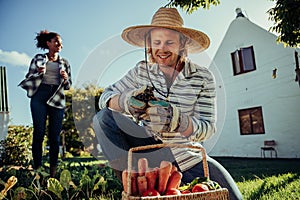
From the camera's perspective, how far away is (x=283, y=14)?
2916 mm

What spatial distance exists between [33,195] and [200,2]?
2.16 meters

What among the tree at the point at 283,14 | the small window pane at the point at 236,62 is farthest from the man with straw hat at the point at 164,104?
the small window pane at the point at 236,62

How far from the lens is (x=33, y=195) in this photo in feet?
5.57

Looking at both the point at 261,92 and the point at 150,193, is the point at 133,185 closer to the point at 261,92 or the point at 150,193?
the point at 150,193

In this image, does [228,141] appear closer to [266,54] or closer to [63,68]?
[266,54]

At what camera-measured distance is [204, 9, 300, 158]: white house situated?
17.7ft

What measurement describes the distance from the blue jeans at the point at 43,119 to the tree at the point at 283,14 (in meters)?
1.44

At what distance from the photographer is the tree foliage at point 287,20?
2857 mm

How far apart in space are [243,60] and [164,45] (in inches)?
211

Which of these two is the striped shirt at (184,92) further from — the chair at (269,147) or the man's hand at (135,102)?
the chair at (269,147)

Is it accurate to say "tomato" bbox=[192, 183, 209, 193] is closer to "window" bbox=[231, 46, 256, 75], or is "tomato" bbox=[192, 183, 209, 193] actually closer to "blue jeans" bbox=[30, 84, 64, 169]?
"blue jeans" bbox=[30, 84, 64, 169]

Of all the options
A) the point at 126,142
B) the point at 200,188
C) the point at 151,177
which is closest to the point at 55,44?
the point at 126,142

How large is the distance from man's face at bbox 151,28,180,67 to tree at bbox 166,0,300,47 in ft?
5.14

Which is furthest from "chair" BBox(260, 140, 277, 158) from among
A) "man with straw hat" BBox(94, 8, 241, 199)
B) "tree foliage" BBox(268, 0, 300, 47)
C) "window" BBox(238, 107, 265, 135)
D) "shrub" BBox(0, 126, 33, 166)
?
"man with straw hat" BBox(94, 8, 241, 199)
